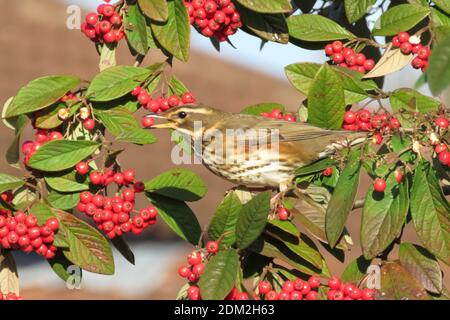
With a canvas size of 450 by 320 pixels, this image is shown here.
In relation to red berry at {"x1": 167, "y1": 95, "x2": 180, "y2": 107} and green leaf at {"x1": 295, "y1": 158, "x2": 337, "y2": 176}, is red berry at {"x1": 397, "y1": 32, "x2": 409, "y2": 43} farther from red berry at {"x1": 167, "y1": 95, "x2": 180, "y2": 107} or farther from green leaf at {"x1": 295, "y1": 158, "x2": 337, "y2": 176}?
red berry at {"x1": 167, "y1": 95, "x2": 180, "y2": 107}

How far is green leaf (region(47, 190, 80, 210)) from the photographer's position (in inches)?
106

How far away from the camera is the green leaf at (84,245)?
2660 millimetres

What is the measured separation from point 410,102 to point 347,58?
0.36m

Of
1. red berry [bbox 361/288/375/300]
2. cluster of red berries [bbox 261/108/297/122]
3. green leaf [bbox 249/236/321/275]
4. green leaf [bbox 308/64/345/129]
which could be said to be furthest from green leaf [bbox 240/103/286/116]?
red berry [bbox 361/288/375/300]

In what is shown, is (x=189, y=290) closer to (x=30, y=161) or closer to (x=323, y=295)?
(x=323, y=295)

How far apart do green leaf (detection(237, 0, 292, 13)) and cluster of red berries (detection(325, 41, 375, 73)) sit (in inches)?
11.9

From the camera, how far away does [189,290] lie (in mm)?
2426

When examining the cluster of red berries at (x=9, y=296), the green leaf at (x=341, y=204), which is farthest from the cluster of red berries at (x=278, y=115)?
the cluster of red berries at (x=9, y=296)

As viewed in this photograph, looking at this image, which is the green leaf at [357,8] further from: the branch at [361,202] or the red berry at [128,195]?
the red berry at [128,195]

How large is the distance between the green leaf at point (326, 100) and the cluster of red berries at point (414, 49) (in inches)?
12.5

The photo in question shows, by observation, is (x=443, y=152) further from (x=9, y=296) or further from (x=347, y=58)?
(x=9, y=296)

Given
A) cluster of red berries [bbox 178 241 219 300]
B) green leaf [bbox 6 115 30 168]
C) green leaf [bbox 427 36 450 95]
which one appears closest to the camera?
green leaf [bbox 427 36 450 95]

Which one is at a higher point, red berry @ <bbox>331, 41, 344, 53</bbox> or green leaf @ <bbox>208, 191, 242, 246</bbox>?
red berry @ <bbox>331, 41, 344, 53</bbox>

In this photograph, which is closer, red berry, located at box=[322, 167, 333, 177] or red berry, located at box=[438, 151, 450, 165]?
red berry, located at box=[438, 151, 450, 165]
